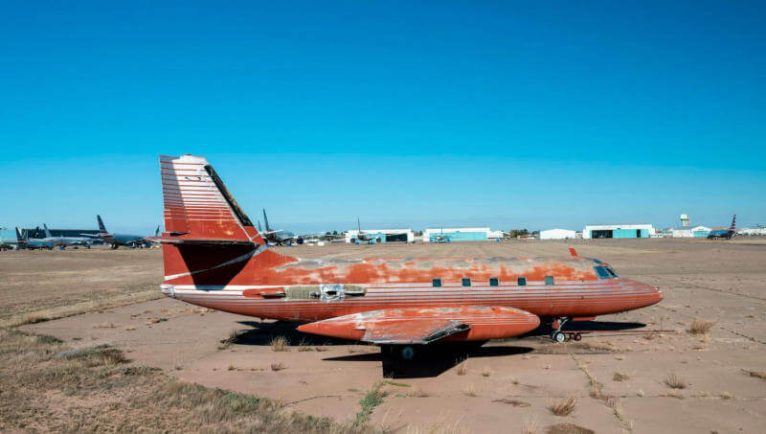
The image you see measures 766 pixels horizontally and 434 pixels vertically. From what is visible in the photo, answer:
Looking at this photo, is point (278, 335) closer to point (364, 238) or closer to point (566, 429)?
point (566, 429)

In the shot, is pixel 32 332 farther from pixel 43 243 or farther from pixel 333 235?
pixel 333 235

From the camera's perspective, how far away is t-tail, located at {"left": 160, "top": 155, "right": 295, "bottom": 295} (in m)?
14.9

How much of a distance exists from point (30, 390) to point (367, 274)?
930 cm

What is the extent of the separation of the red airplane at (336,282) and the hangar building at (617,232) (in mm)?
165058

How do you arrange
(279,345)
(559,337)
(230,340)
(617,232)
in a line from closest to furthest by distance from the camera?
(279,345) < (559,337) < (230,340) < (617,232)

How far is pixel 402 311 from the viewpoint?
14648mm

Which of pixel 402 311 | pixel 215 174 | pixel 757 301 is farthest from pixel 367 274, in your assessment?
pixel 757 301

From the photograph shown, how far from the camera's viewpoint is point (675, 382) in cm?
1090

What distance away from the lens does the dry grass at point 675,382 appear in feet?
35.4

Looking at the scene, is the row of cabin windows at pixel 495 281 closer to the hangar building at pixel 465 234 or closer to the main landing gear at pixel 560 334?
the main landing gear at pixel 560 334

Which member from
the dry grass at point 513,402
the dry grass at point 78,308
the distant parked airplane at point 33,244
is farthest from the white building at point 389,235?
the dry grass at point 513,402

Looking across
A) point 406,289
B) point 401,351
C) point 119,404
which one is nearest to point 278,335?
point 401,351

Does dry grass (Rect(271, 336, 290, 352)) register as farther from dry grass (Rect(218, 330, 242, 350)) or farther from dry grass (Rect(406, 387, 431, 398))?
dry grass (Rect(406, 387, 431, 398))

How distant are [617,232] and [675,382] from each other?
175388 mm
